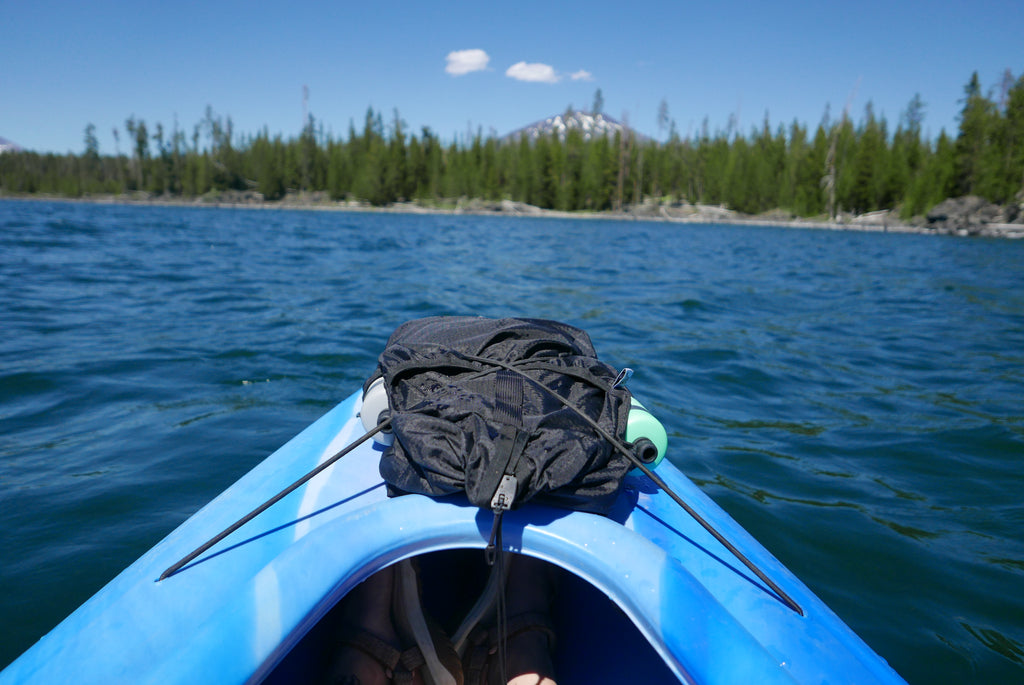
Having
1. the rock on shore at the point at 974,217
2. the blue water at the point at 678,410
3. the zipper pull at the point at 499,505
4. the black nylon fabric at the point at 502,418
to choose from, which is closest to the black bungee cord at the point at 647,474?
the black nylon fabric at the point at 502,418

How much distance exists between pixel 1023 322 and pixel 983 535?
Result: 24.7 ft

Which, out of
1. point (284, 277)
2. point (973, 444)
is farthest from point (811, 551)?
point (284, 277)

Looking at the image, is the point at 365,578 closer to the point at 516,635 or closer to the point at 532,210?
the point at 516,635

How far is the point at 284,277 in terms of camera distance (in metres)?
10.9

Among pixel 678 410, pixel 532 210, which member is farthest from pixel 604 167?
pixel 678 410

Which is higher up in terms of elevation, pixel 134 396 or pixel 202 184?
pixel 202 184

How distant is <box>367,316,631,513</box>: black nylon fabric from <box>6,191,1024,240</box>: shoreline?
145ft

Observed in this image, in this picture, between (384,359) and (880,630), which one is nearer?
(384,359)

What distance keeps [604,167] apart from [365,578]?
227ft

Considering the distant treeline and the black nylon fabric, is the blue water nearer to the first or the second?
the black nylon fabric

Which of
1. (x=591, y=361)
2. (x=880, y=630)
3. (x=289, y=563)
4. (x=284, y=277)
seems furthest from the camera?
(x=284, y=277)

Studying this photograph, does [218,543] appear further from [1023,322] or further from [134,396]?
[1023,322]

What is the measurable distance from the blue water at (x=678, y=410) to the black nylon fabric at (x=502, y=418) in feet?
5.22

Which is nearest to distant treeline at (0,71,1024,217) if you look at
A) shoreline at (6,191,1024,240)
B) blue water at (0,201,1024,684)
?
shoreline at (6,191,1024,240)
